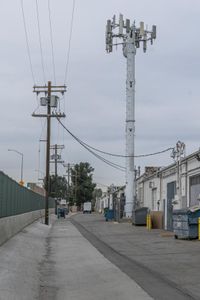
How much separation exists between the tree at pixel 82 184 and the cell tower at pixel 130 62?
8994 cm

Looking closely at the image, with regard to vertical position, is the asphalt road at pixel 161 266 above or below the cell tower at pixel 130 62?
below

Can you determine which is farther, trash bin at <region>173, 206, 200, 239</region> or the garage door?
the garage door

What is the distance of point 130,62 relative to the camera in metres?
55.9

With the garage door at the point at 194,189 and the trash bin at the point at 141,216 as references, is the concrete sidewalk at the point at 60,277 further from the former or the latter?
the trash bin at the point at 141,216

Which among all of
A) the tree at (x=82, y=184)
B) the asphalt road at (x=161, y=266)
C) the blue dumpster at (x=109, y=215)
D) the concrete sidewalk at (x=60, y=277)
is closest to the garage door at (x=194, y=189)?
the asphalt road at (x=161, y=266)

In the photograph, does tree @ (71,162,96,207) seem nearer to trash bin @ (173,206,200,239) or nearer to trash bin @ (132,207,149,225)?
trash bin @ (132,207,149,225)

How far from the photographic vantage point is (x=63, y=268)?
52.6ft

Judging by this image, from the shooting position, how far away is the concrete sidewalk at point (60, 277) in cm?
1116

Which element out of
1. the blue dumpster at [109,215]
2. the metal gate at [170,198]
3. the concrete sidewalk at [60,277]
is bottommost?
the concrete sidewalk at [60,277]

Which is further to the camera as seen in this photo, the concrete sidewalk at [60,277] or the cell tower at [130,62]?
the cell tower at [130,62]

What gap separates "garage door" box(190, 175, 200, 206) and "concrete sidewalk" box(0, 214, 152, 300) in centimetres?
1251

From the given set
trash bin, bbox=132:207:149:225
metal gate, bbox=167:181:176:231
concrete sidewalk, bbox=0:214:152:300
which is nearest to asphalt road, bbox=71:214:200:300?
concrete sidewalk, bbox=0:214:152:300

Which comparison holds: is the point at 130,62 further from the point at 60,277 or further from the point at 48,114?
the point at 60,277

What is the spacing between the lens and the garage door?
31.9 m
